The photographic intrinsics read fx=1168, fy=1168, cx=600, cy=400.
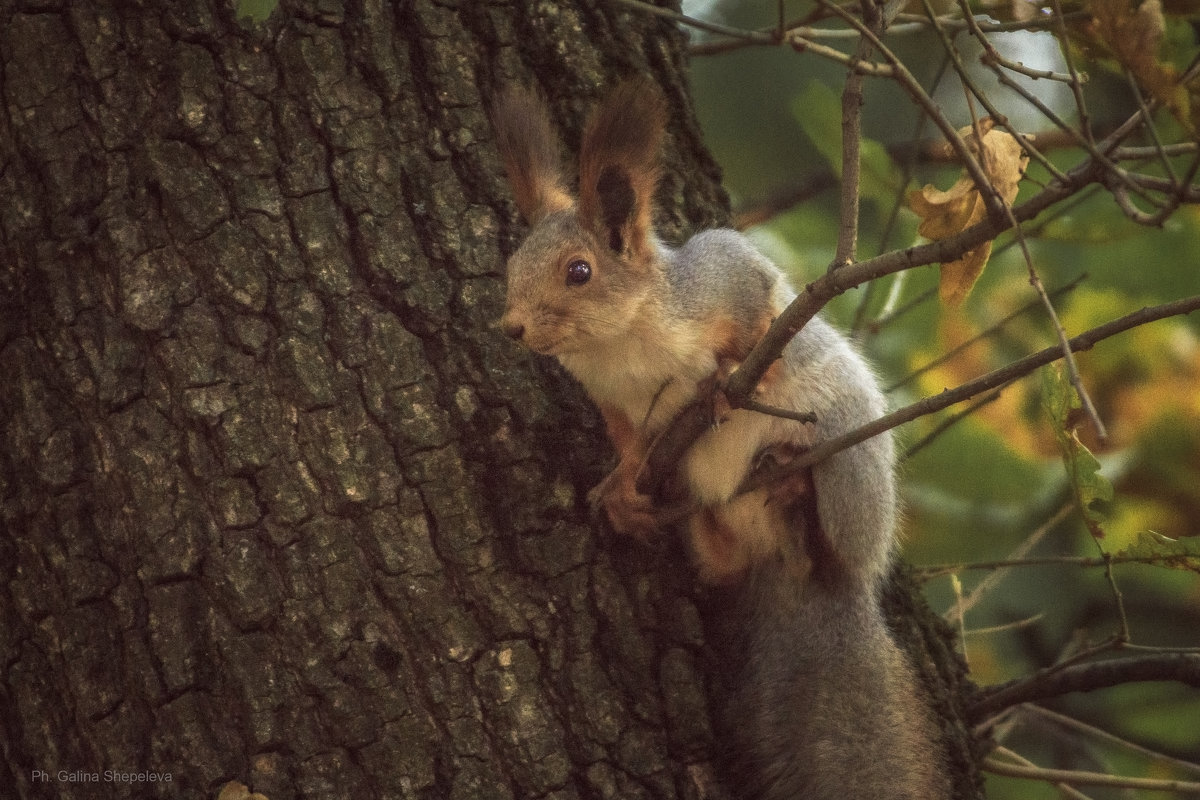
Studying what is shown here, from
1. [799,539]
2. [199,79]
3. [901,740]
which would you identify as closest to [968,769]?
[901,740]

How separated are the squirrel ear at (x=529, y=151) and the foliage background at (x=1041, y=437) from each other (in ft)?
2.74

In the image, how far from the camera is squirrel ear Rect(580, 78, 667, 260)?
6.79 feet

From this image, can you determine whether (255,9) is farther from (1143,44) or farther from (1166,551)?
(1166,551)

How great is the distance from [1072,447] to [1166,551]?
26 cm

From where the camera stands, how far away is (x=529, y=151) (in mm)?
2340

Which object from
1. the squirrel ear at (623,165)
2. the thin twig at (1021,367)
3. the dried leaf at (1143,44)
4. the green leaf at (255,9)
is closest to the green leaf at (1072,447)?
the thin twig at (1021,367)

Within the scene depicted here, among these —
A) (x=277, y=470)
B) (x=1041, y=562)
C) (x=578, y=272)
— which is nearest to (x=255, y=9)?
(x=277, y=470)

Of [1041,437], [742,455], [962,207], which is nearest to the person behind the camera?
[962,207]

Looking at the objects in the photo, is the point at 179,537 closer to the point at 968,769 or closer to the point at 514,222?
the point at 514,222

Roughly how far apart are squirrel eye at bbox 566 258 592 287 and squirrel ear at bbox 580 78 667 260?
8cm

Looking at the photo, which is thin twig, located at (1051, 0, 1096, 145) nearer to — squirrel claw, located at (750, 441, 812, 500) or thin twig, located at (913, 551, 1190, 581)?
thin twig, located at (913, 551, 1190, 581)

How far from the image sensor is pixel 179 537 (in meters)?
2.05

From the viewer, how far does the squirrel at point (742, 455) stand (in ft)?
7.47

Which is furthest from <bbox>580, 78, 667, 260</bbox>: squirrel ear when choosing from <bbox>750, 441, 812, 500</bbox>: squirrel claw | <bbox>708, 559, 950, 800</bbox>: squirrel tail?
<bbox>708, 559, 950, 800</bbox>: squirrel tail
